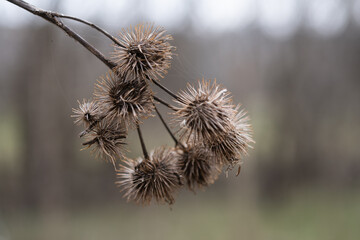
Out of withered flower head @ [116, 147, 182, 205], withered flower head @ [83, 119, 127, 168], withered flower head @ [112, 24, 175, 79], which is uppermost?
withered flower head @ [112, 24, 175, 79]

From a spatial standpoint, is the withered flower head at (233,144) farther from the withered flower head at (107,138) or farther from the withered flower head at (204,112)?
the withered flower head at (107,138)

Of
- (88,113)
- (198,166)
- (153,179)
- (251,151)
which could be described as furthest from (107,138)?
(251,151)

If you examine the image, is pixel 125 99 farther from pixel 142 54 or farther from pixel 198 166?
pixel 198 166

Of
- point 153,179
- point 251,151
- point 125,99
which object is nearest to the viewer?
point 125,99

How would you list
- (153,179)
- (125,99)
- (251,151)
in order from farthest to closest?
(251,151) < (153,179) < (125,99)

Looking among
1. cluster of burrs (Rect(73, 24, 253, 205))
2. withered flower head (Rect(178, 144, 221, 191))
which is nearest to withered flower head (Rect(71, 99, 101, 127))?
cluster of burrs (Rect(73, 24, 253, 205))

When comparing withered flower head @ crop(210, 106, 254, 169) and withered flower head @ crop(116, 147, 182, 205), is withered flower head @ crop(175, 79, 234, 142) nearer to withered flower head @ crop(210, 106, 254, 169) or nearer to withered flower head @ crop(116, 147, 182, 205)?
withered flower head @ crop(210, 106, 254, 169)

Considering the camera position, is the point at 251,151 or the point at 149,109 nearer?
the point at 149,109
